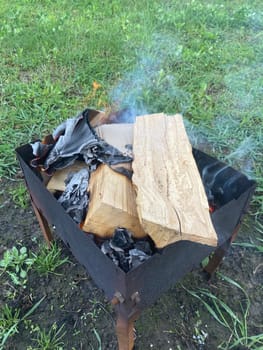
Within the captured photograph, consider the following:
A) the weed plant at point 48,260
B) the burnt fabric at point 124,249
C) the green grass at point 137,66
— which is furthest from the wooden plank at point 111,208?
the green grass at point 137,66

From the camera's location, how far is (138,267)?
38.9 inches

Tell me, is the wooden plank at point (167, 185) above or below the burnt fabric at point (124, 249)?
above

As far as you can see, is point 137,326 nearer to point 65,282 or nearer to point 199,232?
point 65,282

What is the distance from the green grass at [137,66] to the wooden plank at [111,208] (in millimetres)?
1191

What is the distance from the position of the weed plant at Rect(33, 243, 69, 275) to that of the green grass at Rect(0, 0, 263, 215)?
2.49ft

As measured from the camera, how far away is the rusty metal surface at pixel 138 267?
40.6 inches

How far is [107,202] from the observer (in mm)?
1128

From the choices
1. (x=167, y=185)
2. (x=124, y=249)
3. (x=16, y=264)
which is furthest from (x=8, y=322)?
(x=167, y=185)

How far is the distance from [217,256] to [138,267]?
2.41 feet

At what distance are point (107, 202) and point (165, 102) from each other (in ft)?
6.26

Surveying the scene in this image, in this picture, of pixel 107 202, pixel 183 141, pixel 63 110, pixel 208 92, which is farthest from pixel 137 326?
pixel 208 92

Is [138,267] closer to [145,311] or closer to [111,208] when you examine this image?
[111,208]

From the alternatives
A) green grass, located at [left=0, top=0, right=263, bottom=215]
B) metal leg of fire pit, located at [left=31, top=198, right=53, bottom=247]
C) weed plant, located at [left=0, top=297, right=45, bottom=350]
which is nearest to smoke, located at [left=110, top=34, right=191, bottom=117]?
green grass, located at [left=0, top=0, right=263, bottom=215]

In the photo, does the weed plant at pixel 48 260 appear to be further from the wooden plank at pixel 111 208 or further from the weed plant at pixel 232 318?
the weed plant at pixel 232 318
